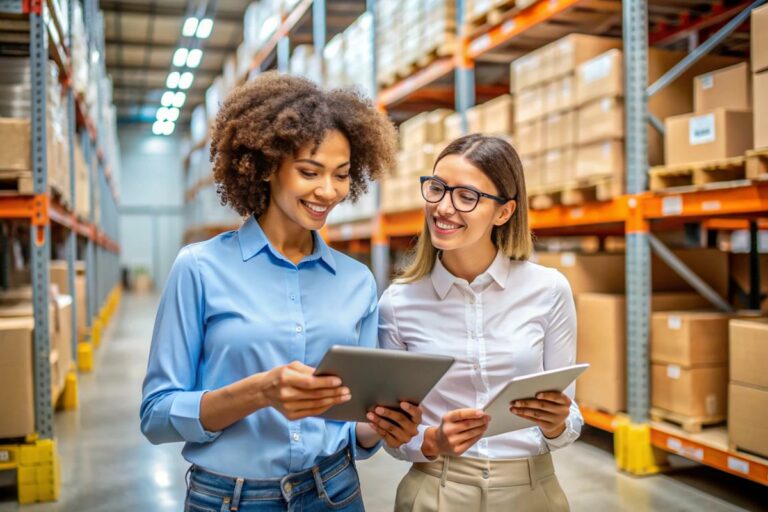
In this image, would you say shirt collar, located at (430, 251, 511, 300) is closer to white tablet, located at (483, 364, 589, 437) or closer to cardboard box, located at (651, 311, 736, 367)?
white tablet, located at (483, 364, 589, 437)

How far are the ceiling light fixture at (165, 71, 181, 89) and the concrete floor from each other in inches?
559

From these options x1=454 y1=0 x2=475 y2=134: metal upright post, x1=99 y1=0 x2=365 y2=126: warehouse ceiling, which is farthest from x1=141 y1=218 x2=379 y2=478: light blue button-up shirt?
x1=99 y1=0 x2=365 y2=126: warehouse ceiling

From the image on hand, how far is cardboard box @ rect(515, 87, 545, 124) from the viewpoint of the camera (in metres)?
4.43

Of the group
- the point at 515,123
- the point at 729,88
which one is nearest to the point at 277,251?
the point at 729,88

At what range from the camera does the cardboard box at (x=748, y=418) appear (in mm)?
3055

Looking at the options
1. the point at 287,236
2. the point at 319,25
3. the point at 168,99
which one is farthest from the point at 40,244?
the point at 168,99

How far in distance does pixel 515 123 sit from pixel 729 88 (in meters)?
1.54

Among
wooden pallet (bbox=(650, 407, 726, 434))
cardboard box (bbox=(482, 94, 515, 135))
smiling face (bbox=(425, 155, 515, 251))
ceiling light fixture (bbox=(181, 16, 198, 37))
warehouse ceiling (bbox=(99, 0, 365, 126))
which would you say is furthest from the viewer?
ceiling light fixture (bbox=(181, 16, 198, 37))

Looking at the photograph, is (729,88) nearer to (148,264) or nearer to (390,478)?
(390,478)

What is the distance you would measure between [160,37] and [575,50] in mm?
14033

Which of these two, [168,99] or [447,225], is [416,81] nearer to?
[447,225]

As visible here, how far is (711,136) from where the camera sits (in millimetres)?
3352

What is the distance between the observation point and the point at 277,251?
1.55 metres

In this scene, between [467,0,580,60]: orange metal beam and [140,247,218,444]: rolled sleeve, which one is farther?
[467,0,580,60]: orange metal beam
